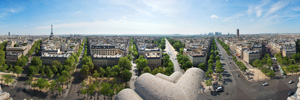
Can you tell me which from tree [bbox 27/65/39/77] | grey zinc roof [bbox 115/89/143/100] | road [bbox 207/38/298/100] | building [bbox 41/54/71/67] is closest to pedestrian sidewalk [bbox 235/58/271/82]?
A: road [bbox 207/38/298/100]

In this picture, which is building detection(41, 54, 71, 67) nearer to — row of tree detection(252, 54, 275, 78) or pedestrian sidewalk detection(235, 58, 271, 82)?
pedestrian sidewalk detection(235, 58, 271, 82)

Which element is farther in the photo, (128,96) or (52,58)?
(52,58)

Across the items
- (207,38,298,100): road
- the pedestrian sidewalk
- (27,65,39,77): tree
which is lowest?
(207,38,298,100): road

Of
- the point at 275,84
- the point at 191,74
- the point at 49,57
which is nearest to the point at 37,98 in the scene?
the point at 49,57

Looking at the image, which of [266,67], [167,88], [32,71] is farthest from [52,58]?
[266,67]

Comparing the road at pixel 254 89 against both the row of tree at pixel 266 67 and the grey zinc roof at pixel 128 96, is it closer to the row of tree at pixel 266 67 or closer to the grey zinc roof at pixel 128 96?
the row of tree at pixel 266 67

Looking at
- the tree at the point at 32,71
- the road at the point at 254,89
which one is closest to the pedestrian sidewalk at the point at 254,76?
the road at the point at 254,89

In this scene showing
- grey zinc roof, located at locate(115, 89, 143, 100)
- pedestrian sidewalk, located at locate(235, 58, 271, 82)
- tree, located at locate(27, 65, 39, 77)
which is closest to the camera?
grey zinc roof, located at locate(115, 89, 143, 100)

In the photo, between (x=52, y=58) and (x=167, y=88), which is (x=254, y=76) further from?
(x=52, y=58)

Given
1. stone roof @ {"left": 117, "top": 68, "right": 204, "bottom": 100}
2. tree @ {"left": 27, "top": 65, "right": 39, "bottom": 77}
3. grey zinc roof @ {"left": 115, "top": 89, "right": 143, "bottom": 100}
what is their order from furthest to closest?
1. tree @ {"left": 27, "top": 65, "right": 39, "bottom": 77}
2. grey zinc roof @ {"left": 115, "top": 89, "right": 143, "bottom": 100}
3. stone roof @ {"left": 117, "top": 68, "right": 204, "bottom": 100}

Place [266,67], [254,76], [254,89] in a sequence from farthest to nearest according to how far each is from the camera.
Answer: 1. [266,67]
2. [254,76]
3. [254,89]

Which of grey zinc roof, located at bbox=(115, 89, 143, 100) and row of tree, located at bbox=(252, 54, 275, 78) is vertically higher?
grey zinc roof, located at bbox=(115, 89, 143, 100)

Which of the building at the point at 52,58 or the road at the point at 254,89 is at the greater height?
the building at the point at 52,58
